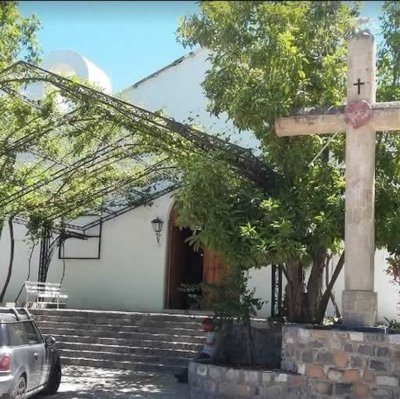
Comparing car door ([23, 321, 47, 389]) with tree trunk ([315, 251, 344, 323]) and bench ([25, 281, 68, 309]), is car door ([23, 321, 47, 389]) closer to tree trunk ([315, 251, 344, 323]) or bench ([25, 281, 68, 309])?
tree trunk ([315, 251, 344, 323])

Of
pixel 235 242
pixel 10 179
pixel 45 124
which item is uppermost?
pixel 45 124

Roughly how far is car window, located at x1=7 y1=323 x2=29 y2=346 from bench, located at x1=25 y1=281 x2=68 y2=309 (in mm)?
8089

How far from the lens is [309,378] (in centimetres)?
801

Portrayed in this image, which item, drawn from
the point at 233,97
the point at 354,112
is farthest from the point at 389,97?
the point at 233,97

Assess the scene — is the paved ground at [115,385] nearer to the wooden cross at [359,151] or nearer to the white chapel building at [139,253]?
the wooden cross at [359,151]

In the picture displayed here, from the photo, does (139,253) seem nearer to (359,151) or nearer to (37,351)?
(37,351)

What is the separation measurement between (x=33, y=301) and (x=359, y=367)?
11.4 meters

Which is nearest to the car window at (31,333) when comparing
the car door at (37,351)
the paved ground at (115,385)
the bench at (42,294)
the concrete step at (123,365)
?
the car door at (37,351)

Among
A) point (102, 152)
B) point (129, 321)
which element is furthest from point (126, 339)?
point (102, 152)

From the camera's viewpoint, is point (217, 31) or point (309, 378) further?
point (217, 31)

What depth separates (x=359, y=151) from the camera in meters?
8.08

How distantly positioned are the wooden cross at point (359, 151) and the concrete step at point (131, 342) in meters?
5.31

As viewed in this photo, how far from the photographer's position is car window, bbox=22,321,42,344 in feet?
29.0

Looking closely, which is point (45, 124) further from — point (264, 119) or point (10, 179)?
point (264, 119)
